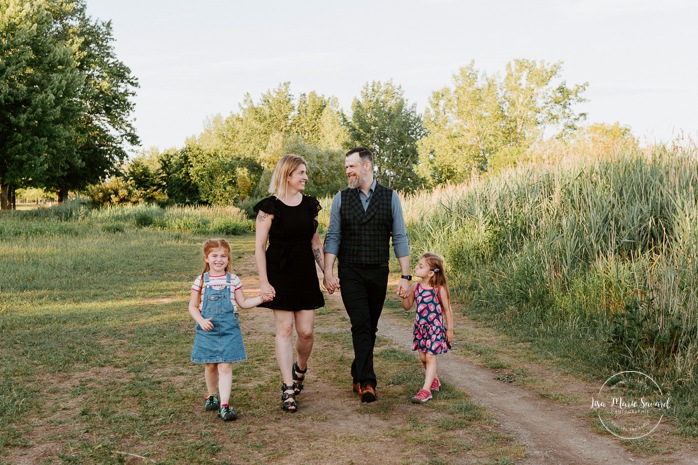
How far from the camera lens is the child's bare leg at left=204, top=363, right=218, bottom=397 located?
507 centimetres

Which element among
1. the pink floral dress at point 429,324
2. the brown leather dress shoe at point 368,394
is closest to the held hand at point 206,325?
the brown leather dress shoe at point 368,394

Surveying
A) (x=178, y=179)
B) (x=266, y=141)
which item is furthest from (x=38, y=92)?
(x=266, y=141)

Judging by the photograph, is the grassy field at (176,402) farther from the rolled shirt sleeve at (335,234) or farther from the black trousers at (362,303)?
the rolled shirt sleeve at (335,234)

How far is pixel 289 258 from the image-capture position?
201 inches

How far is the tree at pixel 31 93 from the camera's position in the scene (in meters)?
27.7

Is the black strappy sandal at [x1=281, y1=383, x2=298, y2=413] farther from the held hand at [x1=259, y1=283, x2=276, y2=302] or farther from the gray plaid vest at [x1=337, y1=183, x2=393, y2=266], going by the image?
the gray plaid vest at [x1=337, y1=183, x2=393, y2=266]

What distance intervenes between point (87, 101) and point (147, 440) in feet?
126

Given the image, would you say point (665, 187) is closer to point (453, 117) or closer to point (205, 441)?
point (205, 441)

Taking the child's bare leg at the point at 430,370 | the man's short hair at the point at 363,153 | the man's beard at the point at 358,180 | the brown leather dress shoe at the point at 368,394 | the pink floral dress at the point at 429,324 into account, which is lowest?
the brown leather dress shoe at the point at 368,394

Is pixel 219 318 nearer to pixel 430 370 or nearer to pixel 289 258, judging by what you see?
pixel 289 258

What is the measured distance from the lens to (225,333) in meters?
4.98

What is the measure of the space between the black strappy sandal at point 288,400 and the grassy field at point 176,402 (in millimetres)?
81

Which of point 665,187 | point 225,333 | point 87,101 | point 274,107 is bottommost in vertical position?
point 225,333

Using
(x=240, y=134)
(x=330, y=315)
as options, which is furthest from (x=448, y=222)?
(x=240, y=134)
